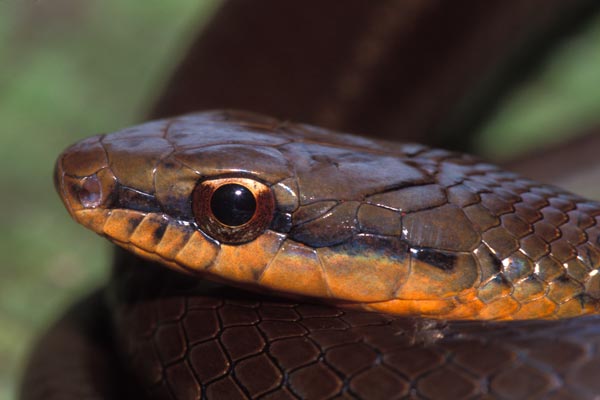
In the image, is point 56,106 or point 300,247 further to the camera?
point 56,106

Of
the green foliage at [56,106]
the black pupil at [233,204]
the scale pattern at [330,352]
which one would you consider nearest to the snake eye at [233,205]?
the black pupil at [233,204]

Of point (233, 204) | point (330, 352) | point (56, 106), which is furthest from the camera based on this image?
point (56, 106)

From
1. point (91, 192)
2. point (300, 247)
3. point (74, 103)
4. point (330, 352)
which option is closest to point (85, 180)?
point (91, 192)

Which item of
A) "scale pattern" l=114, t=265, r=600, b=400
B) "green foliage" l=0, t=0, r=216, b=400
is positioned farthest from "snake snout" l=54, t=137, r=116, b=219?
"green foliage" l=0, t=0, r=216, b=400

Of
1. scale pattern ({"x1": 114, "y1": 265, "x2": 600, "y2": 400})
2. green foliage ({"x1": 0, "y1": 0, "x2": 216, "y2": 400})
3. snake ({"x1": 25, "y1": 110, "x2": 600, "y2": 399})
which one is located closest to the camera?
scale pattern ({"x1": 114, "y1": 265, "x2": 600, "y2": 400})

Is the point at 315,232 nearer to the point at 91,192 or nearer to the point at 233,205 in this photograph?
the point at 233,205

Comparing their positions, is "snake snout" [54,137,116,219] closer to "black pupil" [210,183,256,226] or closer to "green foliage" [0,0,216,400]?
"black pupil" [210,183,256,226]

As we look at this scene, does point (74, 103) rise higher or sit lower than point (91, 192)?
lower

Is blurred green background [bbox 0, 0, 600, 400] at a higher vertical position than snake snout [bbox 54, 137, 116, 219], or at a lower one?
lower
